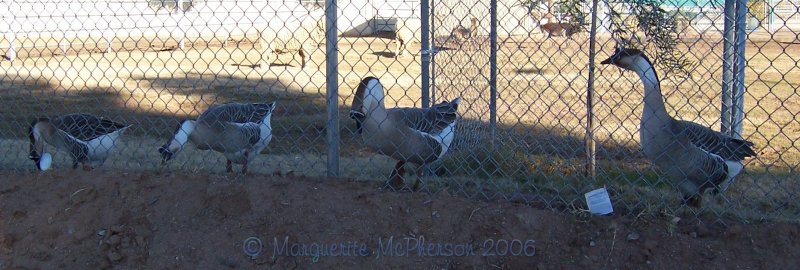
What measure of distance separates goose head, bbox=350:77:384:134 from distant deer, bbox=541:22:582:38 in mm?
1438

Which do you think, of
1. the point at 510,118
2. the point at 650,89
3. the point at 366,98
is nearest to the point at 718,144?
the point at 650,89

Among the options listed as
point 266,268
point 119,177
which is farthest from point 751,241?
point 119,177

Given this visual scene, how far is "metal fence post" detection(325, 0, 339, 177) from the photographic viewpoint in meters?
4.05

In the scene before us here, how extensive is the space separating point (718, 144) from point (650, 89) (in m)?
0.53

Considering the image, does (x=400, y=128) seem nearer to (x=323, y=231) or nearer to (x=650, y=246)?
(x=323, y=231)

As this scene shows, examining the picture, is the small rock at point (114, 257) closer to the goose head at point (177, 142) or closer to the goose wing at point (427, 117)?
the goose head at point (177, 142)

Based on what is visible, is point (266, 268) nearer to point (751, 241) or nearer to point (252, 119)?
point (751, 241)

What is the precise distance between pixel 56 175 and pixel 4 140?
11.1ft

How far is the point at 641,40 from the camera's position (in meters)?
5.25

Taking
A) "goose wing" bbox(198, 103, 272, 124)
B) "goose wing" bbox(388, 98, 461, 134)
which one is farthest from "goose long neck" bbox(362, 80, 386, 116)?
"goose wing" bbox(198, 103, 272, 124)

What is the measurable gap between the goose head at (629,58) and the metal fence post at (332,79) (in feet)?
4.89

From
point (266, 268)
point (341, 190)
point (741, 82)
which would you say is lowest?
point (266, 268)

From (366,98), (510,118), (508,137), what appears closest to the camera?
(366,98)

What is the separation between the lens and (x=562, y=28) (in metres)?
5.84
